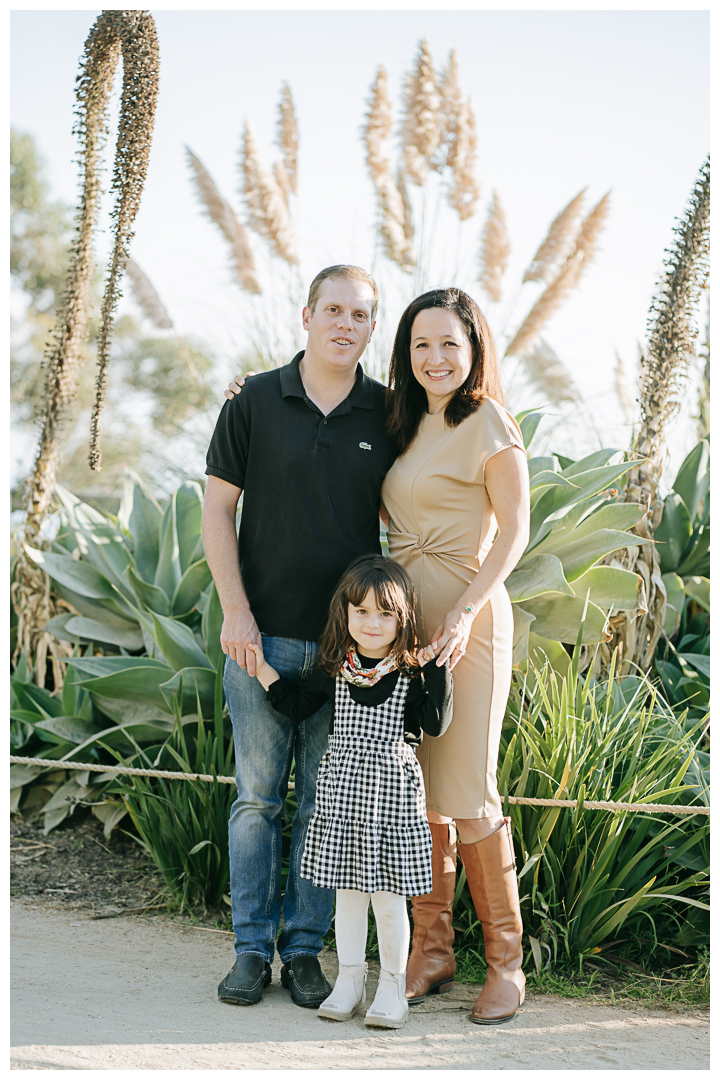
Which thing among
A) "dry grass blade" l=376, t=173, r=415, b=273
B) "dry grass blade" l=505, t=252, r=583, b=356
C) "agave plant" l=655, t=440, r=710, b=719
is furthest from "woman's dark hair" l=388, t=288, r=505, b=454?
"dry grass blade" l=376, t=173, r=415, b=273

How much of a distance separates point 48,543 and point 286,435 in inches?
99.6

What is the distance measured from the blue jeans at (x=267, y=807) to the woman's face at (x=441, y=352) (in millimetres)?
893

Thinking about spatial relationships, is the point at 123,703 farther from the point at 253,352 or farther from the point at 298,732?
the point at 253,352

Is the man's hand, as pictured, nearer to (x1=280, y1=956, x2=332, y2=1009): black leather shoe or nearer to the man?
the man

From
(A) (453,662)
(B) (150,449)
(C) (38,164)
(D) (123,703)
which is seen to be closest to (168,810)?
(D) (123,703)

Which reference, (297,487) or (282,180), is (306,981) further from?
(282,180)

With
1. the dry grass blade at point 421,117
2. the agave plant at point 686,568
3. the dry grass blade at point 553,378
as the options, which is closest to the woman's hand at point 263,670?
the agave plant at point 686,568

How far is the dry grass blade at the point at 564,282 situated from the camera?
5.55 m

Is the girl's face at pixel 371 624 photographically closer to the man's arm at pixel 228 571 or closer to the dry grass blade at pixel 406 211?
the man's arm at pixel 228 571

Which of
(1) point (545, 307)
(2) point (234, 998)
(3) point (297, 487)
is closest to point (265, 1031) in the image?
(2) point (234, 998)

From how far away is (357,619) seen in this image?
2426mm

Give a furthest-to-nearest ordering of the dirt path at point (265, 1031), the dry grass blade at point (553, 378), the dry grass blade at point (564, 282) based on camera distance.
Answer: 1. the dry grass blade at point (553, 378)
2. the dry grass blade at point (564, 282)
3. the dirt path at point (265, 1031)

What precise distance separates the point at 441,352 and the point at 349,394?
0.33 meters

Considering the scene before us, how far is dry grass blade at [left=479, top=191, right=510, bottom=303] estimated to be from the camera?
5777mm
